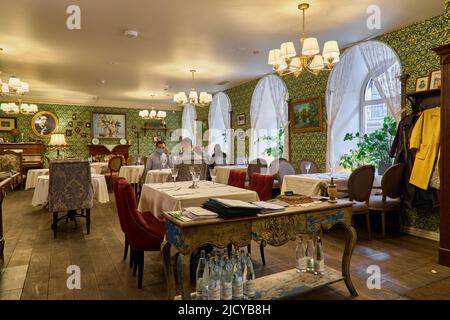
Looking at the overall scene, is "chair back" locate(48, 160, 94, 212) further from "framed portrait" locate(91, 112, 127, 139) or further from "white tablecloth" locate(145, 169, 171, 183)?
"framed portrait" locate(91, 112, 127, 139)

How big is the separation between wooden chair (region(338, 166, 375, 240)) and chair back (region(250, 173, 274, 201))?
3.51 ft

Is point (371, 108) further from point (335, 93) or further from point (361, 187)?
point (361, 187)

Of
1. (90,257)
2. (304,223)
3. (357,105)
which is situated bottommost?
(90,257)

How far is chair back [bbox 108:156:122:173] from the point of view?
795cm

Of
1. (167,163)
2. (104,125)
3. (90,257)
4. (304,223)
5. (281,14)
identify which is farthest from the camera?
(104,125)

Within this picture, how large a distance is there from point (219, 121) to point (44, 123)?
6.16 meters

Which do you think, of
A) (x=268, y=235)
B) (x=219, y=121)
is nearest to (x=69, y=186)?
(x=268, y=235)

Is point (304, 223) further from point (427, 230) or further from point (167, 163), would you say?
point (167, 163)

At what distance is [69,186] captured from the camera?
4.37 metres

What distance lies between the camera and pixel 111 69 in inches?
274

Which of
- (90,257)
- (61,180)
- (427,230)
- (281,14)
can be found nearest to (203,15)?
(281,14)

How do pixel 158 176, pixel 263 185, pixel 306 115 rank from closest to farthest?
pixel 263 185 < pixel 158 176 < pixel 306 115

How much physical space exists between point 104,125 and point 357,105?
9.14 m

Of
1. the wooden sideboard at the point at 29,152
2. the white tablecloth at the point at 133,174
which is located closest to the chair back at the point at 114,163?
the white tablecloth at the point at 133,174
